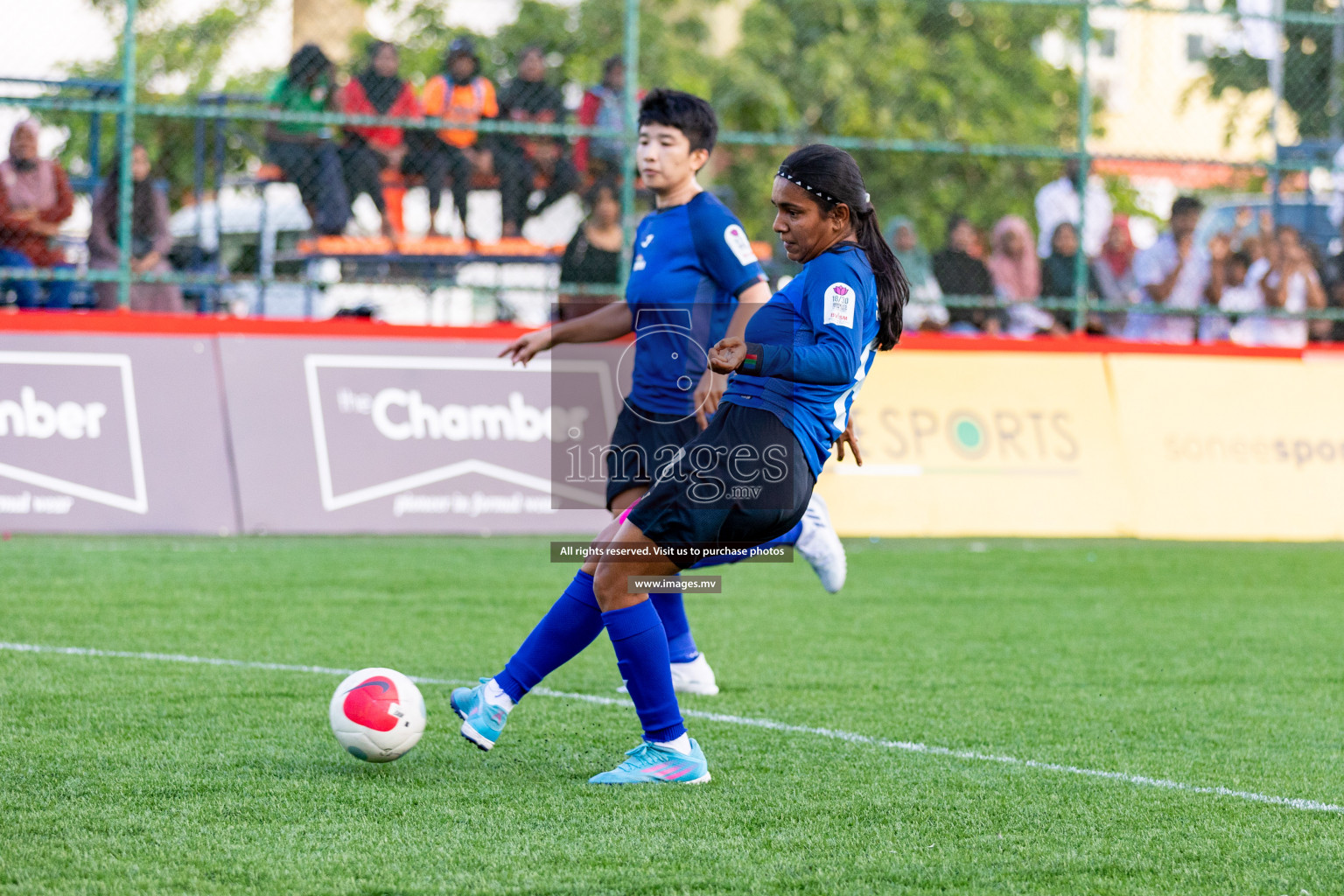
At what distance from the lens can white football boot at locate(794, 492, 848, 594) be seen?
6.56m

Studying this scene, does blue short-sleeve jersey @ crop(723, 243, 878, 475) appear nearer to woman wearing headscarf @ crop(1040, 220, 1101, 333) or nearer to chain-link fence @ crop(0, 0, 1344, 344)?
chain-link fence @ crop(0, 0, 1344, 344)

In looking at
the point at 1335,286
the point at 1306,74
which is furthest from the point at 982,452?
the point at 1306,74

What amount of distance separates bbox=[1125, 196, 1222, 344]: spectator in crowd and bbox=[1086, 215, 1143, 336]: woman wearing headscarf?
4.5 inches

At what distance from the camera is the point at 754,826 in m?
4.12

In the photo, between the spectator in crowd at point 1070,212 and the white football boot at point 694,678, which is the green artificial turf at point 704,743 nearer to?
the white football boot at point 694,678

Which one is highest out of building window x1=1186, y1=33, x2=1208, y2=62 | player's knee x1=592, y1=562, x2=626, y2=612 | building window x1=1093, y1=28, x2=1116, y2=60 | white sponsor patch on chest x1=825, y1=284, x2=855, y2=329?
building window x1=1093, y1=28, x2=1116, y2=60

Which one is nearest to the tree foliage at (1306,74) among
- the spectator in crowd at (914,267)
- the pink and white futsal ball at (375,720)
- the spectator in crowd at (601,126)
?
the spectator in crowd at (914,267)

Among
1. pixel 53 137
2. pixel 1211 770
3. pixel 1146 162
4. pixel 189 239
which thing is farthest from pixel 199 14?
pixel 1211 770

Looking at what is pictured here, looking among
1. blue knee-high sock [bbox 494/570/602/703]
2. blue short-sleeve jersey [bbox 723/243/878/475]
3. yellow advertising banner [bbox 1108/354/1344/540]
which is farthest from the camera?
yellow advertising banner [bbox 1108/354/1344/540]

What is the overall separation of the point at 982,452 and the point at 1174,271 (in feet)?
9.70

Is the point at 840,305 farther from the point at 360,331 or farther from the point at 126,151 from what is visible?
the point at 126,151

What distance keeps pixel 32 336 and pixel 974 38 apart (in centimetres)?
2291

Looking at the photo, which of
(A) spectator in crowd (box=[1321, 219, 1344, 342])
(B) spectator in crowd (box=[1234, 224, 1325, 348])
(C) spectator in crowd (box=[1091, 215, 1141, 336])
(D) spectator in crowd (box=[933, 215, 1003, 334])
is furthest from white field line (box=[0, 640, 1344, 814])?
(A) spectator in crowd (box=[1321, 219, 1344, 342])

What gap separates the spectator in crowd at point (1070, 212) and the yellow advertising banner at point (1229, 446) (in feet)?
4.81
